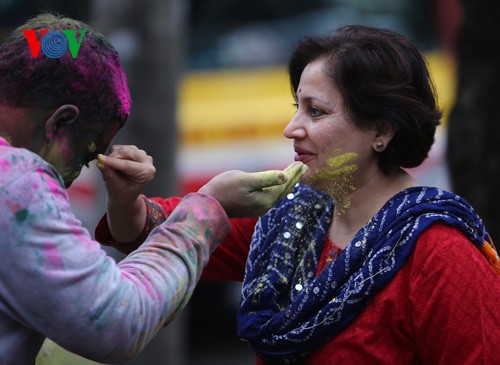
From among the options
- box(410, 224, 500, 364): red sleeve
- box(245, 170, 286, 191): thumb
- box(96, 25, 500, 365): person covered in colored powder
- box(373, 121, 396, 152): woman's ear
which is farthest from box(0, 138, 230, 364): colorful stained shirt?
box(373, 121, 396, 152): woman's ear

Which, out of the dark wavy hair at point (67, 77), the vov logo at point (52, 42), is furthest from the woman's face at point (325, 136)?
the vov logo at point (52, 42)

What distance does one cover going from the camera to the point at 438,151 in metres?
7.17

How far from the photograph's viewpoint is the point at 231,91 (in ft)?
25.0

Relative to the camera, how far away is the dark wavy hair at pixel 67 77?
80.6 inches

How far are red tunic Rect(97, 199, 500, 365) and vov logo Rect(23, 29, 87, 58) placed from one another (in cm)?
99

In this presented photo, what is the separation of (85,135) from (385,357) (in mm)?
926

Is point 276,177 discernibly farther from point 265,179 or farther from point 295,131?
point 295,131

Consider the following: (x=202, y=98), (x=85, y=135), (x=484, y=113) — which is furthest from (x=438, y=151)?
(x=85, y=135)

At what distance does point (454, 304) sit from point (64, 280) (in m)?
0.97

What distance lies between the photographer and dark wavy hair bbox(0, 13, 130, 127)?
205cm

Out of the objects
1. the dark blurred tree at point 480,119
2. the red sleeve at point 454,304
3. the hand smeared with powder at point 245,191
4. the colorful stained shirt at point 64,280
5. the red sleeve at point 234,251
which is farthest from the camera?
the dark blurred tree at point 480,119

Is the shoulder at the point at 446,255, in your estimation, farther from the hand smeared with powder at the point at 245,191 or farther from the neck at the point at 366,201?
the hand smeared with powder at the point at 245,191

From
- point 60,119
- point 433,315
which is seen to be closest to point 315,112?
point 433,315

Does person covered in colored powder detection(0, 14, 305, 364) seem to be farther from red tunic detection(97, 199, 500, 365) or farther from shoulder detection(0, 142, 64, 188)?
red tunic detection(97, 199, 500, 365)
